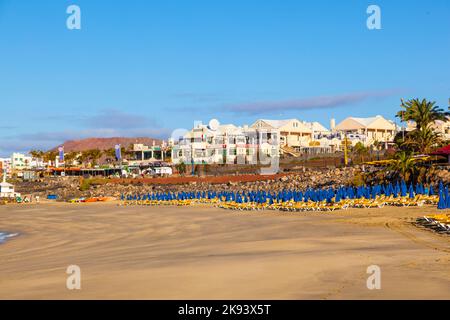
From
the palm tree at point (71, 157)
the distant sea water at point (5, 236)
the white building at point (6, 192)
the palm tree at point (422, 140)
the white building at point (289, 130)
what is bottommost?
the distant sea water at point (5, 236)

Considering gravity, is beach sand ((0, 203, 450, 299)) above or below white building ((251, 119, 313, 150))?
below

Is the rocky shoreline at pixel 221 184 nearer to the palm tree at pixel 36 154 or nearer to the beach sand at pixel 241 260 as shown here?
the beach sand at pixel 241 260

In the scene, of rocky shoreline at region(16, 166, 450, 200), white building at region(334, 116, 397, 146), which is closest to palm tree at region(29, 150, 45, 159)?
rocky shoreline at region(16, 166, 450, 200)

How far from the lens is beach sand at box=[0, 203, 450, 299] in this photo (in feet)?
33.5

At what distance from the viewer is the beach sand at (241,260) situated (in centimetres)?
1021

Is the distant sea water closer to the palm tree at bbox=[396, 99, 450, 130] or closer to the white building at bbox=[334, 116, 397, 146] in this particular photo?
the palm tree at bbox=[396, 99, 450, 130]

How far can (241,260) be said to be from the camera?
14406 millimetres

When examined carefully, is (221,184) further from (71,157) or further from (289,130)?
(71,157)

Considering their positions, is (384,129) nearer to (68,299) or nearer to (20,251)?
(20,251)

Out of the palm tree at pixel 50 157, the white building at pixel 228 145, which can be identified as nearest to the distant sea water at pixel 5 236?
the white building at pixel 228 145

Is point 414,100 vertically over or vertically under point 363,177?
over

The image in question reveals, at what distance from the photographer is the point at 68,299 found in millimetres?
10117
